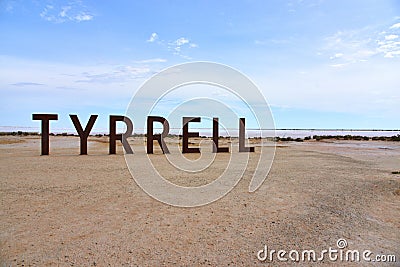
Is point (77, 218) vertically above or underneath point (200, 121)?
underneath

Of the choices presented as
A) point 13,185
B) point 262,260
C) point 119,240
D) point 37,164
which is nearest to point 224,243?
point 262,260

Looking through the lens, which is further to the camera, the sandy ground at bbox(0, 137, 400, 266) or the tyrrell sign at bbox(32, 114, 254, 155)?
the tyrrell sign at bbox(32, 114, 254, 155)

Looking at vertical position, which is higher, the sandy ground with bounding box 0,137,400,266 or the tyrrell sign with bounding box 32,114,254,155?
the tyrrell sign with bounding box 32,114,254,155

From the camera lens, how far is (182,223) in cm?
582

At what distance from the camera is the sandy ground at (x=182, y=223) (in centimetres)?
448

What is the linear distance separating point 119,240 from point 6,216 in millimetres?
2712

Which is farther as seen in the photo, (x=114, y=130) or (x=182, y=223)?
(x=114, y=130)

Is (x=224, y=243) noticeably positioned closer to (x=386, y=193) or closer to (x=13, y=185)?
(x=386, y=193)

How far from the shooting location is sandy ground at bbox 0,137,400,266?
14.7 feet

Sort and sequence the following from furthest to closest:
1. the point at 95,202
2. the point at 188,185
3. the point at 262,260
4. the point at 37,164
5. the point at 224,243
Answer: the point at 37,164
the point at 188,185
the point at 95,202
the point at 224,243
the point at 262,260

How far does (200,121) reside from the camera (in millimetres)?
18781

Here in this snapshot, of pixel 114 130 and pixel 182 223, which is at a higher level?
pixel 114 130

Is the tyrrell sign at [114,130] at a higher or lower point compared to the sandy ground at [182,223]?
higher

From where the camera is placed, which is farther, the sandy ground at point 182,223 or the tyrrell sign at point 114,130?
the tyrrell sign at point 114,130
